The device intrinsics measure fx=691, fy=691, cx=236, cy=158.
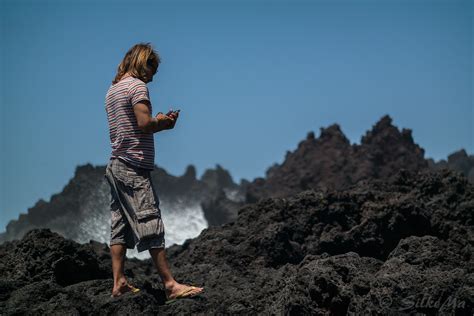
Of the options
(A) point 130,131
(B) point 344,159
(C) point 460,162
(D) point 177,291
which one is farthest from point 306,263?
(C) point 460,162

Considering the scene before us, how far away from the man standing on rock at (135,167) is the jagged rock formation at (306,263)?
34cm

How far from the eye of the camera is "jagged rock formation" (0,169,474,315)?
517 cm

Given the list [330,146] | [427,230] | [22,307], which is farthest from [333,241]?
[330,146]

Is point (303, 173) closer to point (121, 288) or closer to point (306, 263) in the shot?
point (306, 263)

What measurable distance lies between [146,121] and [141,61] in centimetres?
62

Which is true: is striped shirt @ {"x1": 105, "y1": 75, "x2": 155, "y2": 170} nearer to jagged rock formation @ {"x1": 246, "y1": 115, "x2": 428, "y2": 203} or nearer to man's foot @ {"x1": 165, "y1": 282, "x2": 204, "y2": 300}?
man's foot @ {"x1": 165, "y1": 282, "x2": 204, "y2": 300}

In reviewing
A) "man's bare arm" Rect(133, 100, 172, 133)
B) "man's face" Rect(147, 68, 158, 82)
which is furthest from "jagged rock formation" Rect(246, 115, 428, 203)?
"man's bare arm" Rect(133, 100, 172, 133)

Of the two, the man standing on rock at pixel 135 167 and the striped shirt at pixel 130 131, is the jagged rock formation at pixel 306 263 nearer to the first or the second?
the man standing on rock at pixel 135 167

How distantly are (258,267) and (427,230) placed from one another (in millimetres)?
2261

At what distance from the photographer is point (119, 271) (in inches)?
231

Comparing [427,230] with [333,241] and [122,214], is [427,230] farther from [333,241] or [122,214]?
[122,214]

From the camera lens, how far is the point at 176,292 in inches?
230

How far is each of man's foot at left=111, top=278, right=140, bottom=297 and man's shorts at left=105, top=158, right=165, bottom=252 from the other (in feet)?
1.03

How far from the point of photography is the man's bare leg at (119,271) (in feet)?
19.1
